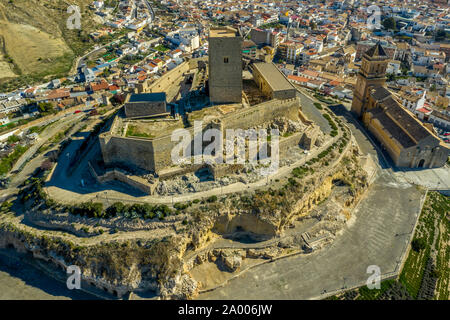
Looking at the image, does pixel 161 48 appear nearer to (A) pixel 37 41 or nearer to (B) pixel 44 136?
(A) pixel 37 41

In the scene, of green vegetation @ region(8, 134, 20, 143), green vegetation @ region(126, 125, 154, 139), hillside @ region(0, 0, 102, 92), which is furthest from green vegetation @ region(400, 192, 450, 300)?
hillside @ region(0, 0, 102, 92)

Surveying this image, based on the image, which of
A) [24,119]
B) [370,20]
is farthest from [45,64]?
[370,20]

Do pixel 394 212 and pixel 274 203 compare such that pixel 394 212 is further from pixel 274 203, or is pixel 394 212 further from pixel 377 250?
pixel 274 203

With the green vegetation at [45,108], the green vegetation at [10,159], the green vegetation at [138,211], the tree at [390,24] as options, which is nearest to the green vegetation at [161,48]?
the green vegetation at [45,108]

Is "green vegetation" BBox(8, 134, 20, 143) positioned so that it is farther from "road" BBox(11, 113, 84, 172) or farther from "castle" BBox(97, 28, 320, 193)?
"castle" BBox(97, 28, 320, 193)

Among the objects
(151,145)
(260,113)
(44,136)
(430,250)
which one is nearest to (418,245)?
(430,250)

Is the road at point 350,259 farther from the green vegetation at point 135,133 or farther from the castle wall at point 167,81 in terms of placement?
the castle wall at point 167,81
